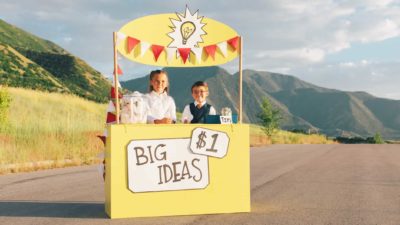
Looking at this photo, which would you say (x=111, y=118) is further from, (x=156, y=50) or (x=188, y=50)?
(x=188, y=50)

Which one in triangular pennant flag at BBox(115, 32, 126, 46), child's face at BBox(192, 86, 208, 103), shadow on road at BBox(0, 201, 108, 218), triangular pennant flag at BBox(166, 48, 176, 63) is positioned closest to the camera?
shadow on road at BBox(0, 201, 108, 218)

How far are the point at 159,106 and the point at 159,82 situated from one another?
35cm

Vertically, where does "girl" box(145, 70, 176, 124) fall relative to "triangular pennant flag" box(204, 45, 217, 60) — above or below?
below

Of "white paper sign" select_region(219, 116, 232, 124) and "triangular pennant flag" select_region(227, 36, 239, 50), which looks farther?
"triangular pennant flag" select_region(227, 36, 239, 50)

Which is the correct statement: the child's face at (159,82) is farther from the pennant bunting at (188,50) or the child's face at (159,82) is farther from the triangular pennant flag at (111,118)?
the triangular pennant flag at (111,118)

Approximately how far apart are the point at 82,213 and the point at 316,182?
549 centimetres

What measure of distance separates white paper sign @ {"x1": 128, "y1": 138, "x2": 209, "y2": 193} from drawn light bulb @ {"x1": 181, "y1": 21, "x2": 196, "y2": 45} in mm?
1556

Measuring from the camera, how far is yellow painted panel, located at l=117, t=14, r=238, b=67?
7.41 meters

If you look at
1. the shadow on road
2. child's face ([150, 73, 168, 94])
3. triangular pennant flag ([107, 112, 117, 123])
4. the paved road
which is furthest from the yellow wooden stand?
child's face ([150, 73, 168, 94])

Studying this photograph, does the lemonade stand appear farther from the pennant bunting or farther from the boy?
the boy

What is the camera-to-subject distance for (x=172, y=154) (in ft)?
23.1

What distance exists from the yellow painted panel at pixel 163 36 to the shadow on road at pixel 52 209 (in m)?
2.20

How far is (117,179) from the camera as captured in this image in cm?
673

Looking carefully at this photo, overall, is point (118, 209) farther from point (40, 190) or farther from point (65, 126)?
point (65, 126)
